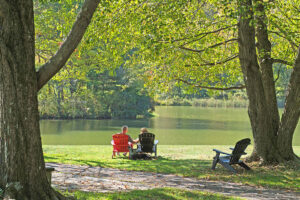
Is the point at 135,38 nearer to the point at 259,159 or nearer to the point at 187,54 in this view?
the point at 187,54

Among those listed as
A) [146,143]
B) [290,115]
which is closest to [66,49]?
[290,115]

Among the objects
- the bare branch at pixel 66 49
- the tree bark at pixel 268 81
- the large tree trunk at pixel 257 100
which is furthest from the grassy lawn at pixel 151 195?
the tree bark at pixel 268 81

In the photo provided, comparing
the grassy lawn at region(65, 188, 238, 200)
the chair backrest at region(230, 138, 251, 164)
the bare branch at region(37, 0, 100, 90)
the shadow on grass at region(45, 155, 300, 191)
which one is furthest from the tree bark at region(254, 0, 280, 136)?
the bare branch at region(37, 0, 100, 90)

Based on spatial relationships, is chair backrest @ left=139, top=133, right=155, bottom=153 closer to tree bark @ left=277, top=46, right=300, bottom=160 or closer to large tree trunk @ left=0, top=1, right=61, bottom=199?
tree bark @ left=277, top=46, right=300, bottom=160

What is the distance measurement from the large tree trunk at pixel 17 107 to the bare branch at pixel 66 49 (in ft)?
0.79

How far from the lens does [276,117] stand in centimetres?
932

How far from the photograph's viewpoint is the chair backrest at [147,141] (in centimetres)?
1078

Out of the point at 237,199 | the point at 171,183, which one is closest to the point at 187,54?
the point at 171,183

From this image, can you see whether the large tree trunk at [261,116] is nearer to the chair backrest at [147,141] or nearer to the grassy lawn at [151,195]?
the chair backrest at [147,141]

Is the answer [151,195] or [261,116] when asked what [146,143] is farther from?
[151,195]

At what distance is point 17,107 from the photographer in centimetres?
404

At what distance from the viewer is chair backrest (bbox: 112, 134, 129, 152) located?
11.2 m

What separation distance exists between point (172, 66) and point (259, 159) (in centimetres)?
417

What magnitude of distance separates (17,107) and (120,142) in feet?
24.0
